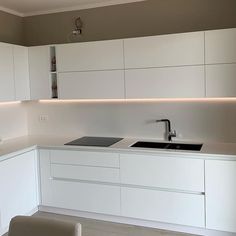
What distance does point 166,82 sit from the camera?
327cm

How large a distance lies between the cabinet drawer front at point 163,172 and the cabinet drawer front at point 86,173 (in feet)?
0.38

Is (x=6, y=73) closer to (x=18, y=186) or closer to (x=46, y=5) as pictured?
(x=46, y=5)

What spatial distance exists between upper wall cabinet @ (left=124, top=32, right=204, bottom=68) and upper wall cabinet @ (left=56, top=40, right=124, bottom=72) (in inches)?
4.9

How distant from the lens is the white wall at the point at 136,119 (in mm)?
3449

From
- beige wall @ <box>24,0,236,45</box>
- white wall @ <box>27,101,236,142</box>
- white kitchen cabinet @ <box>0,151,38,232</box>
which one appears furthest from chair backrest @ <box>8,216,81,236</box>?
beige wall @ <box>24,0,236,45</box>

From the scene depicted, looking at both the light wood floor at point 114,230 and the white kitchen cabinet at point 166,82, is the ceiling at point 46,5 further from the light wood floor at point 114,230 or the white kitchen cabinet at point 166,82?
the light wood floor at point 114,230

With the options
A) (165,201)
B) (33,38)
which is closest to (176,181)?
(165,201)

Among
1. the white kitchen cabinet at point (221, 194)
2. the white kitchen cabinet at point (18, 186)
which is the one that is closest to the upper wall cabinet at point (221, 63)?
the white kitchen cabinet at point (221, 194)

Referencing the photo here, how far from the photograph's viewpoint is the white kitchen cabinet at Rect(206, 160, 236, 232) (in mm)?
2840

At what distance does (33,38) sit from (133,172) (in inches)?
94.9

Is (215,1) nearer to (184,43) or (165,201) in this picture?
(184,43)

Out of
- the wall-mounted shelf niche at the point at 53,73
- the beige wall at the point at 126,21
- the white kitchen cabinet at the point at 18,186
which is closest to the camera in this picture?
the white kitchen cabinet at the point at 18,186

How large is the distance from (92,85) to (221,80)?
1.46 m

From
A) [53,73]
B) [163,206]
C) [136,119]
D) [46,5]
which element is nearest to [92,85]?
[53,73]
